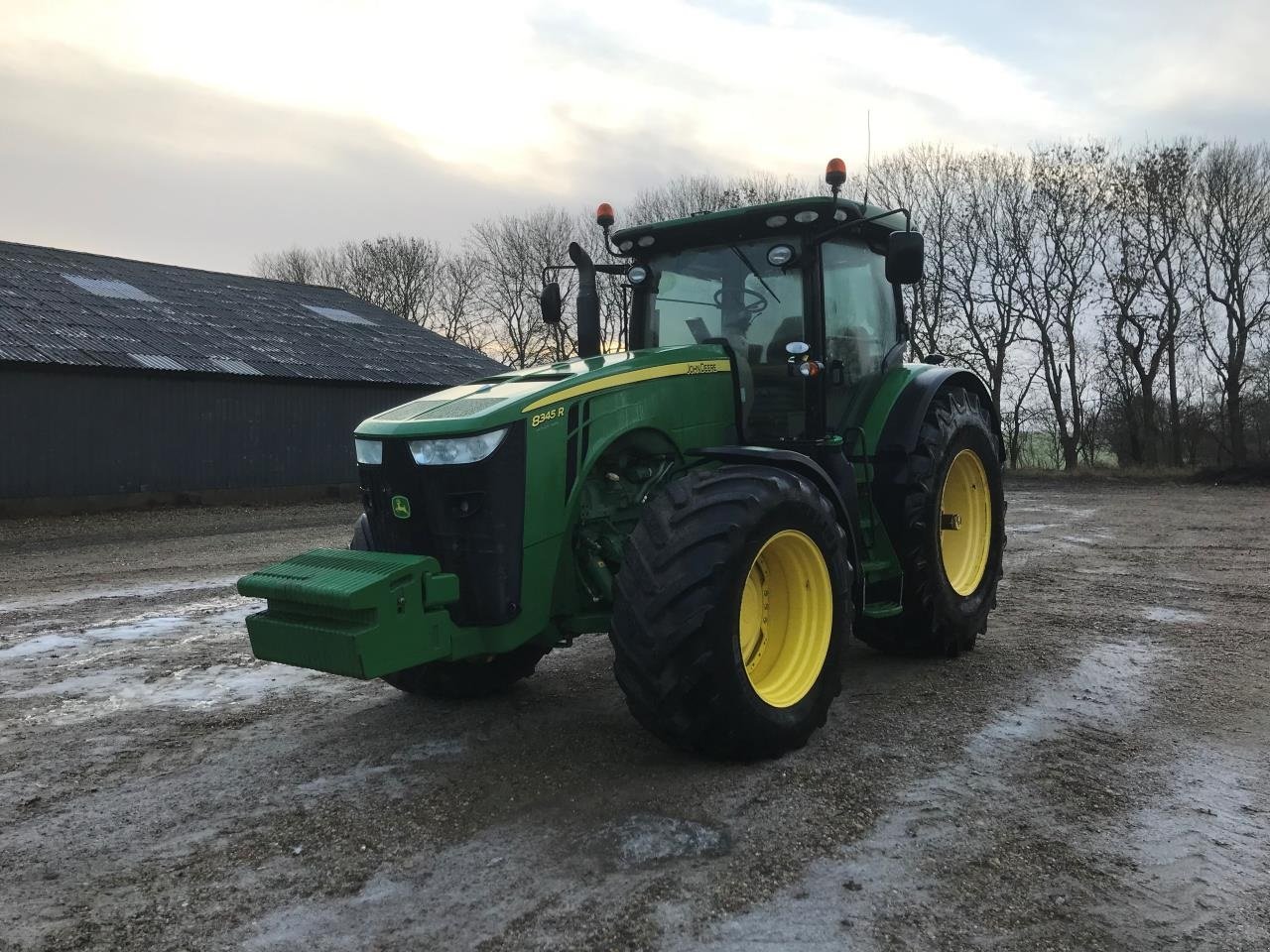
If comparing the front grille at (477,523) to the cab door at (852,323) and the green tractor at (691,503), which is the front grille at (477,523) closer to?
the green tractor at (691,503)

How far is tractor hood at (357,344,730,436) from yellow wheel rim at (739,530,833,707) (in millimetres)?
986

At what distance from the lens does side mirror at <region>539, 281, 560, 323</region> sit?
221 inches

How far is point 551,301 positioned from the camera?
18.5ft

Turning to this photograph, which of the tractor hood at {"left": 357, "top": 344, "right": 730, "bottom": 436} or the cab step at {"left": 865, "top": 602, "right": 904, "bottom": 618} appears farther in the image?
the cab step at {"left": 865, "top": 602, "right": 904, "bottom": 618}

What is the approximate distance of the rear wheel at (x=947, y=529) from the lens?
521 cm

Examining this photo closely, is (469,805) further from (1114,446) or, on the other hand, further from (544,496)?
(1114,446)

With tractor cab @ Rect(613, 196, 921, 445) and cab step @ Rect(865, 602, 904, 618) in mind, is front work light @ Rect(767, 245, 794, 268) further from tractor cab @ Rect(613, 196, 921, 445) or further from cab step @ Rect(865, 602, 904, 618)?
cab step @ Rect(865, 602, 904, 618)

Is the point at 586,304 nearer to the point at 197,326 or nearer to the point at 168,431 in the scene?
the point at 168,431

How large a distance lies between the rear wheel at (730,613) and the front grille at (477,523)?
460mm

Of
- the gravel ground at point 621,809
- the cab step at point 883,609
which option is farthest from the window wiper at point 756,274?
the gravel ground at point 621,809

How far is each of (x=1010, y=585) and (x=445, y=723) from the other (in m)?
5.51

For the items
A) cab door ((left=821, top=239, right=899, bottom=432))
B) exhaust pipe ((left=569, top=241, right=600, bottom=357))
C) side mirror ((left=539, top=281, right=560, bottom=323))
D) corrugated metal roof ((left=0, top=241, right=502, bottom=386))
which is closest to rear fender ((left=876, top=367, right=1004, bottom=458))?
cab door ((left=821, top=239, right=899, bottom=432))

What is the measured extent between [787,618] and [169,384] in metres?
16.0

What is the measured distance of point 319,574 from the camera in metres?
3.65
